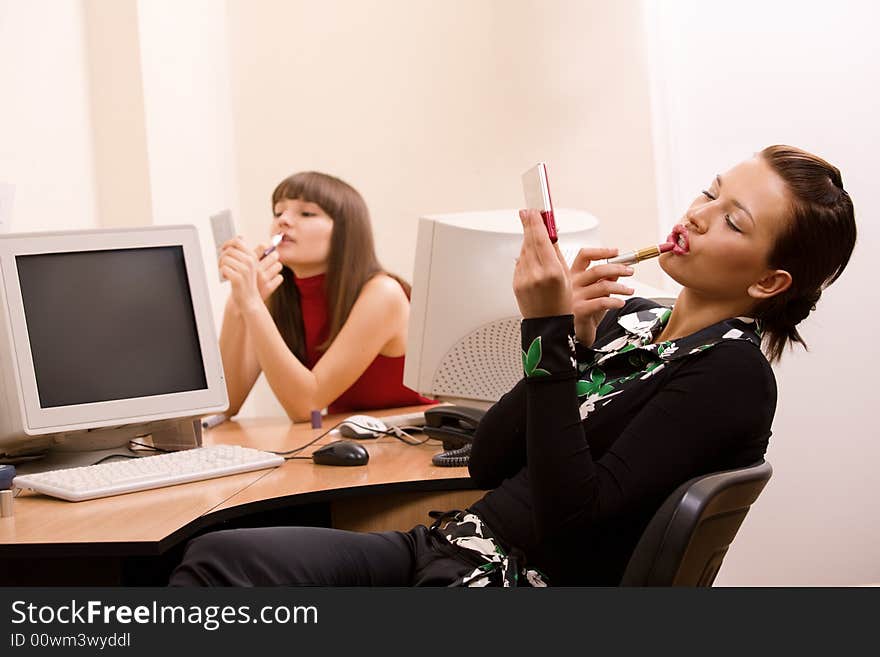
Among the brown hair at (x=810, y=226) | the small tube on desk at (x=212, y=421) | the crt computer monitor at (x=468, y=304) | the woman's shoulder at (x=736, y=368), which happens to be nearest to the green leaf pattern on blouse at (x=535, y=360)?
the woman's shoulder at (x=736, y=368)

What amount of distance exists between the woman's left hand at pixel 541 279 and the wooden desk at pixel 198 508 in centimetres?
45

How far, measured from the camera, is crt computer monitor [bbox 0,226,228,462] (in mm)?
1630

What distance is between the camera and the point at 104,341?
67.2 inches

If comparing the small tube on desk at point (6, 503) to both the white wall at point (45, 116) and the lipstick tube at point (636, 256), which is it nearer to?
the lipstick tube at point (636, 256)

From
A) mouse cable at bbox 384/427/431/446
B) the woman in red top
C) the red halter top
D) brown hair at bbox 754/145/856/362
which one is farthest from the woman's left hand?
the red halter top

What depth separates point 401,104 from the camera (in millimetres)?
→ 3623

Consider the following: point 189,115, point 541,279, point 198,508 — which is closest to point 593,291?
point 541,279

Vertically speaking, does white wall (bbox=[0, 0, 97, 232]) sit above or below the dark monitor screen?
above

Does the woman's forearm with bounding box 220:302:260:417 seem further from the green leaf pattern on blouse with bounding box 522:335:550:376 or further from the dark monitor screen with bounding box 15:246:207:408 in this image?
the green leaf pattern on blouse with bounding box 522:335:550:376

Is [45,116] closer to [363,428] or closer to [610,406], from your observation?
[363,428]

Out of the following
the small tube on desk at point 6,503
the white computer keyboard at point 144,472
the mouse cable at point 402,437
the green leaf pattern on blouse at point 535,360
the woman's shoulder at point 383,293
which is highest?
the green leaf pattern on blouse at point 535,360

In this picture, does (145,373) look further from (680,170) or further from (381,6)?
(381,6)

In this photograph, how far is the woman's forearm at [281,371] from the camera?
2.37 m

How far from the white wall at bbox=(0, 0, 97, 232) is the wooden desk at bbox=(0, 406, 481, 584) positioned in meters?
1.20
